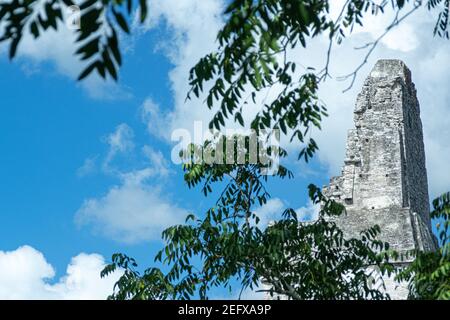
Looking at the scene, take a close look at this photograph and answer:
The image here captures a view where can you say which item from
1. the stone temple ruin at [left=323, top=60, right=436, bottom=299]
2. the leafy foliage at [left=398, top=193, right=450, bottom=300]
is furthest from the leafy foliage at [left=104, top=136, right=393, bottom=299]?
the stone temple ruin at [left=323, top=60, right=436, bottom=299]

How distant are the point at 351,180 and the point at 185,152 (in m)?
9.72

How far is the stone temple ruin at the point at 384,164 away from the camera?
19625 mm

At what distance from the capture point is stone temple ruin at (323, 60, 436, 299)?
19625mm

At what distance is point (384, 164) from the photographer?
20.8 meters

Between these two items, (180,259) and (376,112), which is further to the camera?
(376,112)

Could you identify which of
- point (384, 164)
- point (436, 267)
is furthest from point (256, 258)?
point (384, 164)

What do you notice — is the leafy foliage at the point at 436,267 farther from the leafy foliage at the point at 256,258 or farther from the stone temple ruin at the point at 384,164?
the stone temple ruin at the point at 384,164

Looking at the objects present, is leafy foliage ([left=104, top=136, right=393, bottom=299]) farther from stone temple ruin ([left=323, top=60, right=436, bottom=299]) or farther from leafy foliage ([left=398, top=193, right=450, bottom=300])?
stone temple ruin ([left=323, top=60, right=436, bottom=299])

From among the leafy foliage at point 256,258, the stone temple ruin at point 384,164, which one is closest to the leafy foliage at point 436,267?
the leafy foliage at point 256,258

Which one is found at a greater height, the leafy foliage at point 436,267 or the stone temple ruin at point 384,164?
the stone temple ruin at point 384,164
